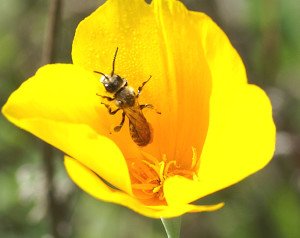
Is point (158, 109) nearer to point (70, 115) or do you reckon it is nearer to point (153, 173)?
point (153, 173)

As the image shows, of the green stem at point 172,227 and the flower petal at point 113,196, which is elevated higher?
the flower petal at point 113,196

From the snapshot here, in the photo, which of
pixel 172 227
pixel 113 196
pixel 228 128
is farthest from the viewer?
pixel 228 128

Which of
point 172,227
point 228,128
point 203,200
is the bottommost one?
point 203,200

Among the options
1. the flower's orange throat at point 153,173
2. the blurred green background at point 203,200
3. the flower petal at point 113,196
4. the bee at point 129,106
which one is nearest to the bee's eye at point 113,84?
the bee at point 129,106

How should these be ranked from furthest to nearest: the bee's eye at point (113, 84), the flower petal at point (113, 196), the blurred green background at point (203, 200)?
the blurred green background at point (203, 200) < the bee's eye at point (113, 84) < the flower petal at point (113, 196)

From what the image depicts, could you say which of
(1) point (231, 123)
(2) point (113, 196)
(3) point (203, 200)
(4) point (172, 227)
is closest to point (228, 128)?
(1) point (231, 123)

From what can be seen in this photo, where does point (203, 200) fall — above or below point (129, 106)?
below

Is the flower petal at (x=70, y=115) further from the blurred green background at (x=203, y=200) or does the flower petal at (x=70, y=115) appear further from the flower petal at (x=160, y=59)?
the blurred green background at (x=203, y=200)

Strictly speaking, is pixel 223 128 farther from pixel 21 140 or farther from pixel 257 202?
pixel 21 140
